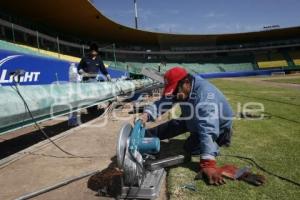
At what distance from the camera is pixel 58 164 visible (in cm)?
500

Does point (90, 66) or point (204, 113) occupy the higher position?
Answer: point (90, 66)

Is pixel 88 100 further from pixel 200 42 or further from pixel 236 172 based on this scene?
pixel 200 42

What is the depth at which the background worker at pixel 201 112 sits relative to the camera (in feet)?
12.9

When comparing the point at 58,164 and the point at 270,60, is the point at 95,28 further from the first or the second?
the point at 58,164

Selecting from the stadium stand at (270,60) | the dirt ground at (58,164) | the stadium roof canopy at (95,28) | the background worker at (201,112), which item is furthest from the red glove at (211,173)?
the stadium stand at (270,60)

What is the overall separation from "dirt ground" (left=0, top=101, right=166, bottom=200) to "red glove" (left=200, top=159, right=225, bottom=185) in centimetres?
53

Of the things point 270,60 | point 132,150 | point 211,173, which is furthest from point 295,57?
point 132,150

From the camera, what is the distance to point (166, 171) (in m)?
4.35

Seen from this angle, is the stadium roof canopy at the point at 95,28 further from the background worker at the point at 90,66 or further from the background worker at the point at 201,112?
the background worker at the point at 201,112

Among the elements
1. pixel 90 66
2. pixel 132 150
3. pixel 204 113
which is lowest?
pixel 132 150

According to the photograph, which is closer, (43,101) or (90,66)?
(43,101)

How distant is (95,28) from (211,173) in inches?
1839

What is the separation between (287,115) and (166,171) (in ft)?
19.1

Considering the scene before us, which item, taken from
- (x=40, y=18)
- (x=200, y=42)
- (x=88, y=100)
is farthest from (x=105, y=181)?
(x=200, y=42)
